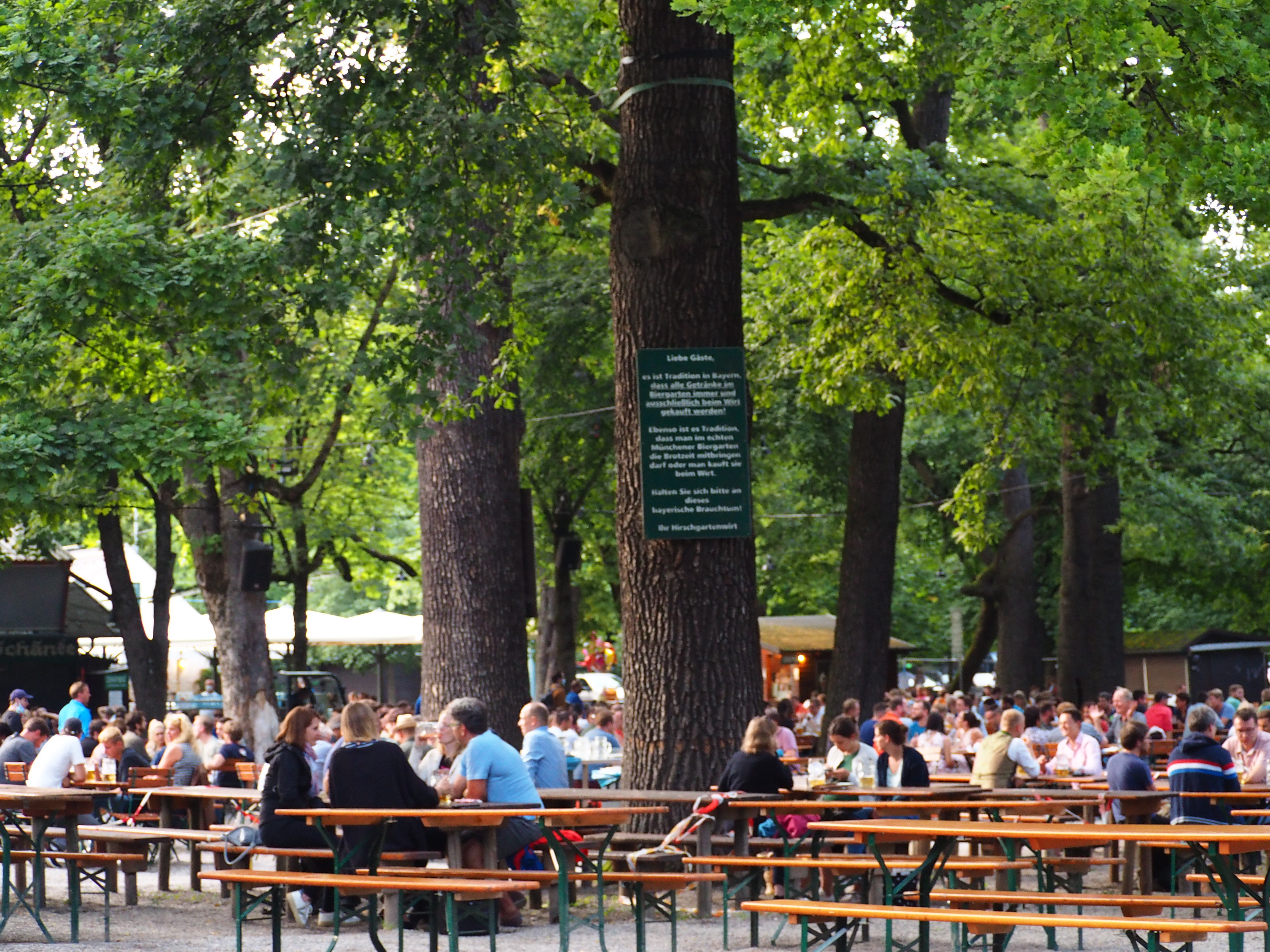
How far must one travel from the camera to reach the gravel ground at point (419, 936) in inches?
397

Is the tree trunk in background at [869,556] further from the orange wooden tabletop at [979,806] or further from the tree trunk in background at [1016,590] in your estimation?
the tree trunk in background at [1016,590]

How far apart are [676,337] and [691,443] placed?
0.73 meters

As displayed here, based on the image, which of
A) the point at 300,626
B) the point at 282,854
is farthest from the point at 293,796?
the point at 300,626

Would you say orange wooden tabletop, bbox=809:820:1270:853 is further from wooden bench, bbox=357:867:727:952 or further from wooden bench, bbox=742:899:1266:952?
wooden bench, bbox=357:867:727:952

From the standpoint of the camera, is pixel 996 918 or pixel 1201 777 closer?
pixel 996 918

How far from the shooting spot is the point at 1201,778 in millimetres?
11797

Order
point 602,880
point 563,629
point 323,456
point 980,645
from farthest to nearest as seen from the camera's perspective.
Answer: point 980,645
point 563,629
point 323,456
point 602,880

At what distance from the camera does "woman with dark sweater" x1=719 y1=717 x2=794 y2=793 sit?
35.2 ft

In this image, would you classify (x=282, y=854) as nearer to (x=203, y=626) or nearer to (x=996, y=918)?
(x=996, y=918)

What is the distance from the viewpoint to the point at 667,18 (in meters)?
11.6

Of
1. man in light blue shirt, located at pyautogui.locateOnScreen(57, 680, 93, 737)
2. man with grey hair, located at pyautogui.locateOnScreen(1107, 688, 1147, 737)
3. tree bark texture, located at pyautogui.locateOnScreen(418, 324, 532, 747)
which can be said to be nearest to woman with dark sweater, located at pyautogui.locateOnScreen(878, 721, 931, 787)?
tree bark texture, located at pyautogui.locateOnScreen(418, 324, 532, 747)

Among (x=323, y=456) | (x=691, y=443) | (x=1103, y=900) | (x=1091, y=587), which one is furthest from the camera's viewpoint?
(x=323, y=456)

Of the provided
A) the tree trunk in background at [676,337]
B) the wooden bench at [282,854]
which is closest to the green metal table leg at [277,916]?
the wooden bench at [282,854]

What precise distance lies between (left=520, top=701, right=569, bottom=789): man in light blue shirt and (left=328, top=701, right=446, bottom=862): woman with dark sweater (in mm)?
2773
